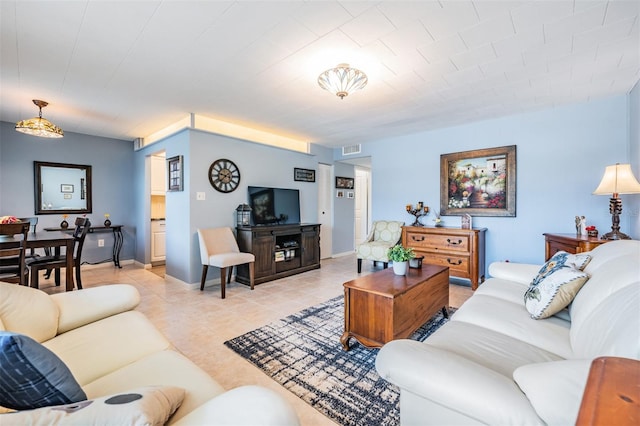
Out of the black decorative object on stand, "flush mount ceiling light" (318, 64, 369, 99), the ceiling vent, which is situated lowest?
the black decorative object on stand

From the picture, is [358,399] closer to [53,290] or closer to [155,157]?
[53,290]

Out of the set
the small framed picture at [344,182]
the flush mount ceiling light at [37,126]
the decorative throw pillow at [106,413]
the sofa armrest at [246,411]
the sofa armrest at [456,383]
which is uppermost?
the flush mount ceiling light at [37,126]

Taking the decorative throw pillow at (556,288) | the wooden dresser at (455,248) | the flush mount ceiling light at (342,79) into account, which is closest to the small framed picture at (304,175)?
the wooden dresser at (455,248)

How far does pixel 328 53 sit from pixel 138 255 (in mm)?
5257

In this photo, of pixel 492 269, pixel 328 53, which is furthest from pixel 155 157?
pixel 492 269

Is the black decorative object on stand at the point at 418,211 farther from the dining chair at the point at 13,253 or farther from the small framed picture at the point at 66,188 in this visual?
the small framed picture at the point at 66,188

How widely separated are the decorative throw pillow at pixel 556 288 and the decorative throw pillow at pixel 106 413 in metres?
1.95

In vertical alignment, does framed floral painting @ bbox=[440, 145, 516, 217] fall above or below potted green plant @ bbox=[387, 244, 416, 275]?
above

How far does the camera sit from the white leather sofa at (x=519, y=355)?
0.79m

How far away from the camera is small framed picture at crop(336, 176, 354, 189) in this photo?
621cm

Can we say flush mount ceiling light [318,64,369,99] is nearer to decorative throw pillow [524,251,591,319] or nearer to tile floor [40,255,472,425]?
decorative throw pillow [524,251,591,319]

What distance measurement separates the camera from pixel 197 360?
79.8 inches

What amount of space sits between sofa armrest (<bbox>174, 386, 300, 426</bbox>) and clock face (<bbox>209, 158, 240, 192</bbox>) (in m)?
3.64

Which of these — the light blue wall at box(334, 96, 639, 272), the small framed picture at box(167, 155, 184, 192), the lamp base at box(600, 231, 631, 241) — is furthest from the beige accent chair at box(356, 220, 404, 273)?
the small framed picture at box(167, 155, 184, 192)
